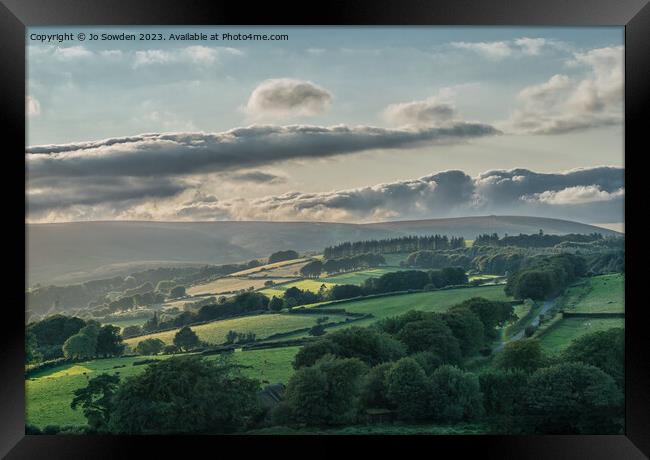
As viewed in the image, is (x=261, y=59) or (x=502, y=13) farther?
(x=261, y=59)

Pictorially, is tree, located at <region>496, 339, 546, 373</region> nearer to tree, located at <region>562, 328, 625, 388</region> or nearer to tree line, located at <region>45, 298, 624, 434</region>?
tree line, located at <region>45, 298, 624, 434</region>

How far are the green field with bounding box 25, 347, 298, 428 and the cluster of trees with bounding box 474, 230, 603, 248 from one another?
7.89ft

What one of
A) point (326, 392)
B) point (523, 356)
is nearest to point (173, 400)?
point (326, 392)

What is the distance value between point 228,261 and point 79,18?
286 cm

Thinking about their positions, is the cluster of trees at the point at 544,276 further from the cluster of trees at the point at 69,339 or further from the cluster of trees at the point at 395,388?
the cluster of trees at the point at 69,339

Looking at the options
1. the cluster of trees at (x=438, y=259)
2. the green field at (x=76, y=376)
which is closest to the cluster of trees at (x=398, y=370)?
the green field at (x=76, y=376)

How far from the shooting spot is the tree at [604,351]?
23.1ft

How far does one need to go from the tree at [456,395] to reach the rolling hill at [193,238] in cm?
151

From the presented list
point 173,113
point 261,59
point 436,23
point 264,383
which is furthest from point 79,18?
point 264,383

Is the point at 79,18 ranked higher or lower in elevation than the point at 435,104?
higher

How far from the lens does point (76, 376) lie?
286 inches

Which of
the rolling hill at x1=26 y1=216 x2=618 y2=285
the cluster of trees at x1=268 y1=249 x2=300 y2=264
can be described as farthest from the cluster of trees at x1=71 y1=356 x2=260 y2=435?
the cluster of trees at x1=268 y1=249 x2=300 y2=264

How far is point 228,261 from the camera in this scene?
7.34m

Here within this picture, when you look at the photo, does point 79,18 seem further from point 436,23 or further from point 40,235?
point 436,23
